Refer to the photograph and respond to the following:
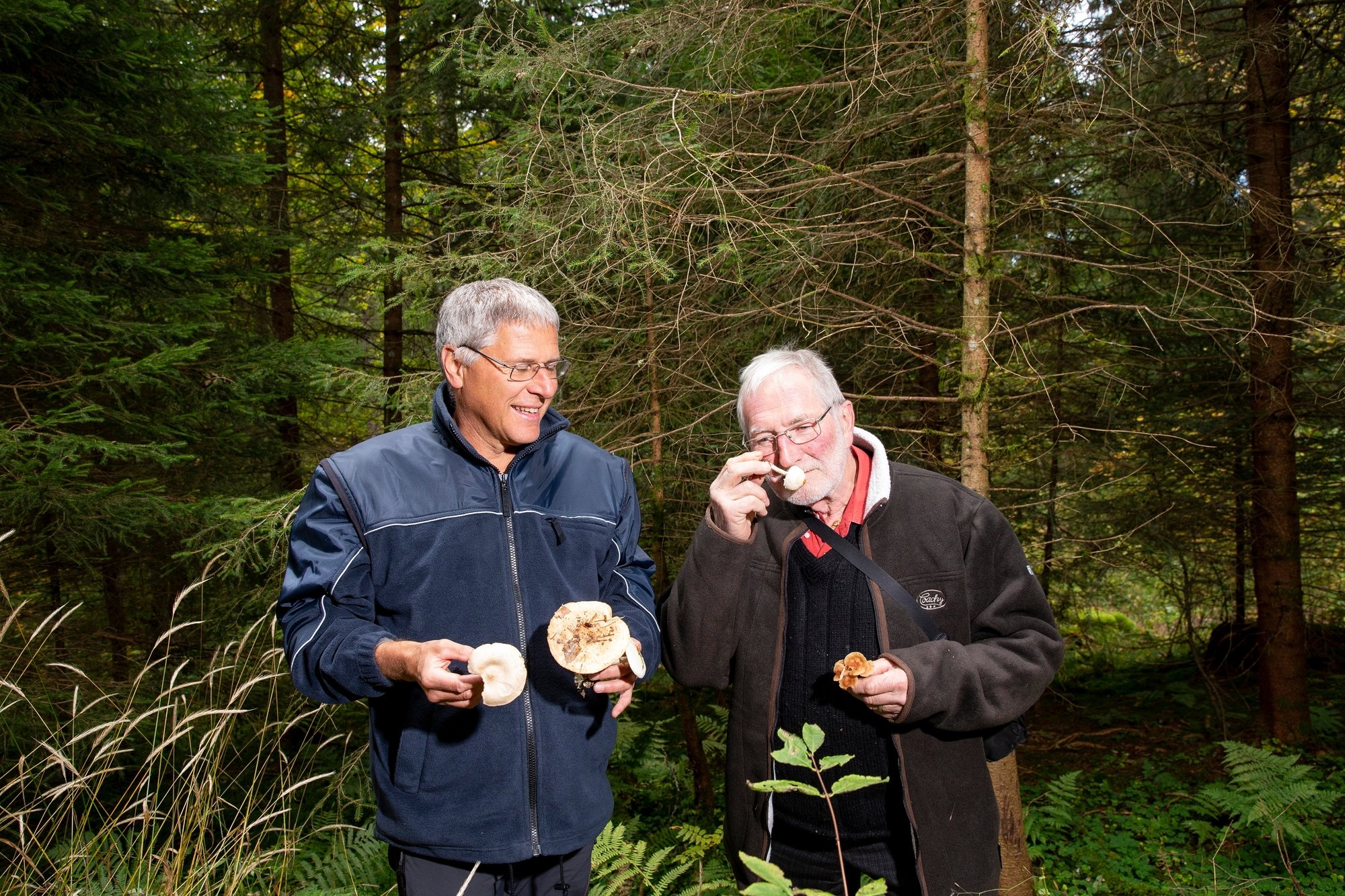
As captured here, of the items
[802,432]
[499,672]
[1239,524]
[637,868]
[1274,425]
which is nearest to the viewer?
[499,672]

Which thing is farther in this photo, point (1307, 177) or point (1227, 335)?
point (1307, 177)

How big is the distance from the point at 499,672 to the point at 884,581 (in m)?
1.09

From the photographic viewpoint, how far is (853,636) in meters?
2.26

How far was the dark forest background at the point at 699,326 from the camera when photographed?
14.1 feet

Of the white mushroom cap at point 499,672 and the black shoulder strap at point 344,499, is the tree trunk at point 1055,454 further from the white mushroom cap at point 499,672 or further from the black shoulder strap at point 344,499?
the black shoulder strap at point 344,499

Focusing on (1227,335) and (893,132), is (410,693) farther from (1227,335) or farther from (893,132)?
(1227,335)

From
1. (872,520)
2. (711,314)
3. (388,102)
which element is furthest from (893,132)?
(388,102)

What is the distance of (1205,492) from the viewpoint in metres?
7.63

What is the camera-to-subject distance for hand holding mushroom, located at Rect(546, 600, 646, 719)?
2.03 metres

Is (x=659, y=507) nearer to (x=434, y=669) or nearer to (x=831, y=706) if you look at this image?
(x=831, y=706)

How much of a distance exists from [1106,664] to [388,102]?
38.1ft

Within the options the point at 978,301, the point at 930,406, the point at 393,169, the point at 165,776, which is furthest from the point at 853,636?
the point at 393,169

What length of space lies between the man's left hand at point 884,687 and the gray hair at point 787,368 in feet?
2.61

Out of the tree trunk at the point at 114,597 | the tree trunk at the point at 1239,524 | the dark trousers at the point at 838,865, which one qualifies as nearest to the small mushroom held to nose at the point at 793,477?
the dark trousers at the point at 838,865
